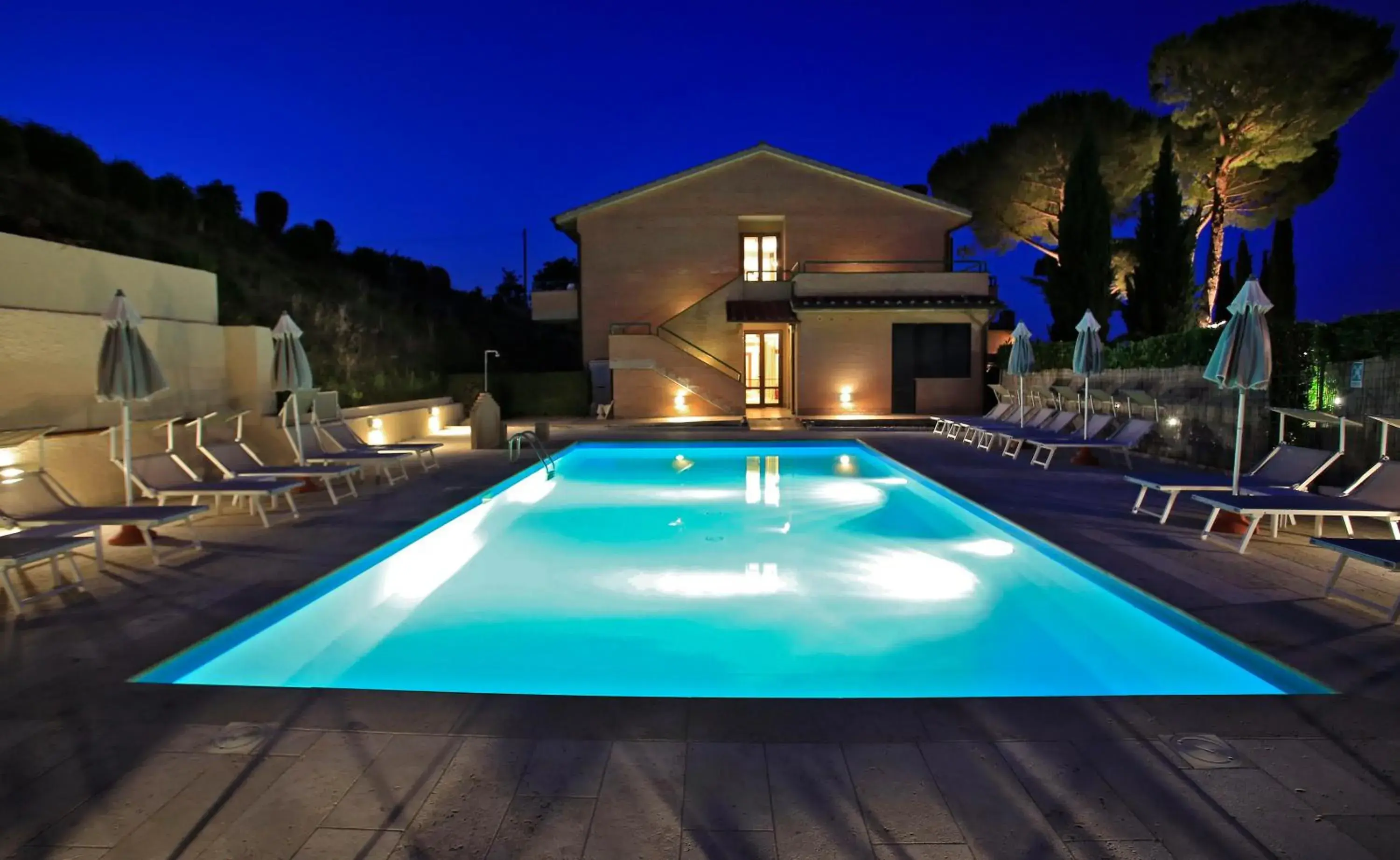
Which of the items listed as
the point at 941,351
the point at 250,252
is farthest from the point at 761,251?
the point at 250,252

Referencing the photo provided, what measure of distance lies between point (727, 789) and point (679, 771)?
8.1 inches

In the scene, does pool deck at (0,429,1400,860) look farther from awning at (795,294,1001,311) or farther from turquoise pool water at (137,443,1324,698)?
awning at (795,294,1001,311)

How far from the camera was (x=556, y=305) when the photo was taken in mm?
26062

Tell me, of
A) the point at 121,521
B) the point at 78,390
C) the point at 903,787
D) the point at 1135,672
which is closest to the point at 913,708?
the point at 903,787

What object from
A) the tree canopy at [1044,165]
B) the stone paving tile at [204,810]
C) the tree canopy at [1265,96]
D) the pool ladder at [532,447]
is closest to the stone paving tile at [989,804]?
the stone paving tile at [204,810]

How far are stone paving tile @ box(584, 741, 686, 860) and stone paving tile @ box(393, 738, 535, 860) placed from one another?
0.32 meters

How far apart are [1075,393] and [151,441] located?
1316 centimetres

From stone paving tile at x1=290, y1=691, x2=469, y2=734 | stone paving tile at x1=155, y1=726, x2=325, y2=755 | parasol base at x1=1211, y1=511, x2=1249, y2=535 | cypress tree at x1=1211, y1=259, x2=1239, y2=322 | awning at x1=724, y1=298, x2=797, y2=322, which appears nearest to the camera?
stone paving tile at x1=155, y1=726, x2=325, y2=755

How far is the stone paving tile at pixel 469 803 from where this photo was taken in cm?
235

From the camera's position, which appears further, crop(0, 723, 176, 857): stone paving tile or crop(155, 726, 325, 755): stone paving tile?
crop(155, 726, 325, 755): stone paving tile

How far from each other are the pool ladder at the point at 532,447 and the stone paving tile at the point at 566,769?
30.5 feet

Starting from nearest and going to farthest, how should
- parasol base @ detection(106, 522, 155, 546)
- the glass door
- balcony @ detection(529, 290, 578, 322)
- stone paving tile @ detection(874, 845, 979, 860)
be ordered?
stone paving tile @ detection(874, 845, 979, 860), parasol base @ detection(106, 522, 155, 546), the glass door, balcony @ detection(529, 290, 578, 322)

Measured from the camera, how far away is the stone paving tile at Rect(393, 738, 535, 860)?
2.35 m

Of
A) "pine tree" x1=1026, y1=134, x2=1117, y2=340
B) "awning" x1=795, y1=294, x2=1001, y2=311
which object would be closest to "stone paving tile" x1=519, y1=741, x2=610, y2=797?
"awning" x1=795, y1=294, x2=1001, y2=311
